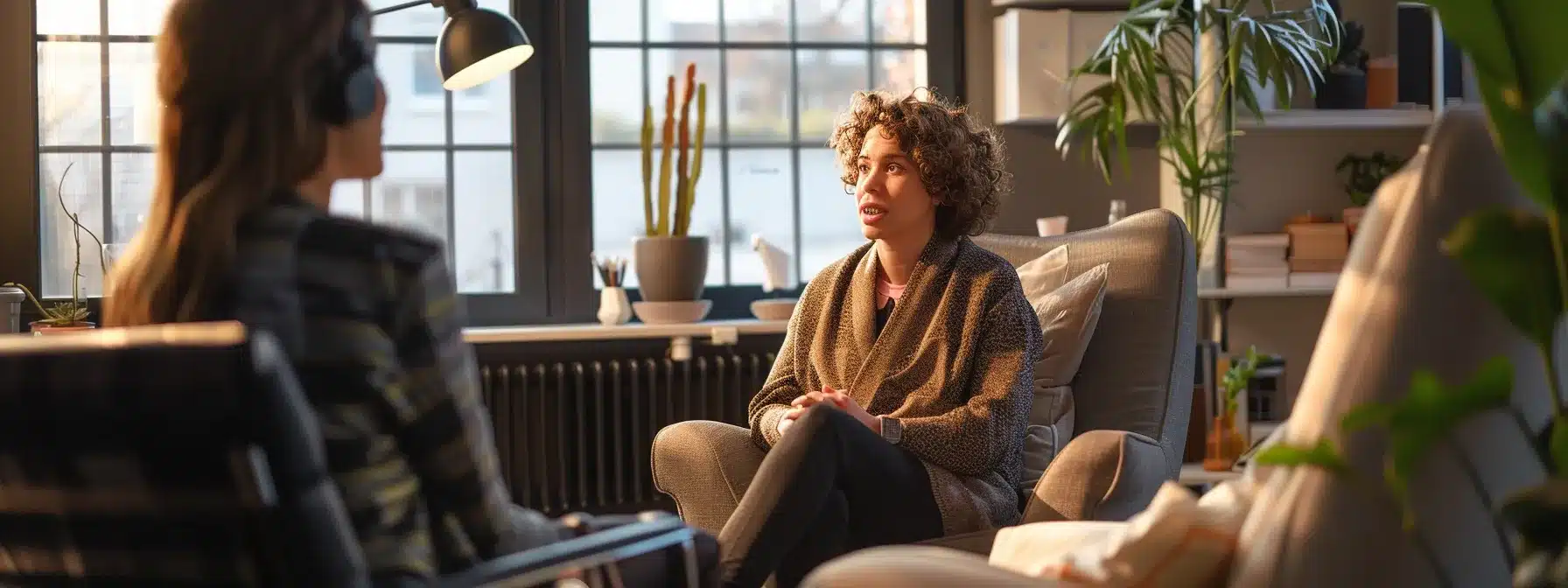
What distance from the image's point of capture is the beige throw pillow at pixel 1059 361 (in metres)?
2.71

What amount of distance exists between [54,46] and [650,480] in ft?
6.28

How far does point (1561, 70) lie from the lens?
128 cm

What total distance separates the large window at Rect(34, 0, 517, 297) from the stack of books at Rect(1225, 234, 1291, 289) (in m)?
1.95

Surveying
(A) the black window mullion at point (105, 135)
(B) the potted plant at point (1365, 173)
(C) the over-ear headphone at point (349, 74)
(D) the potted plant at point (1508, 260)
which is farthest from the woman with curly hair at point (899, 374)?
(A) the black window mullion at point (105, 135)

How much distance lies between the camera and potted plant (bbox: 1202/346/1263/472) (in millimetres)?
3541

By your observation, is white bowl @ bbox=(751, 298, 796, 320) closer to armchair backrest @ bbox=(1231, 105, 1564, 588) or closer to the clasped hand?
the clasped hand

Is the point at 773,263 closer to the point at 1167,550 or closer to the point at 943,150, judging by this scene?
the point at 943,150

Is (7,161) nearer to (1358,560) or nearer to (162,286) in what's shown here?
(162,286)

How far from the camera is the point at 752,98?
4.36 metres

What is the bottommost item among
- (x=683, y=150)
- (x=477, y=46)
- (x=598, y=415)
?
(x=598, y=415)

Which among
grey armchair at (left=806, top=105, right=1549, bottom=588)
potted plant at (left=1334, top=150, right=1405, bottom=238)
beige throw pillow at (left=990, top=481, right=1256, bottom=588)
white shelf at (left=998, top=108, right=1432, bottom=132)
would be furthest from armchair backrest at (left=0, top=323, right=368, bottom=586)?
potted plant at (left=1334, top=150, right=1405, bottom=238)

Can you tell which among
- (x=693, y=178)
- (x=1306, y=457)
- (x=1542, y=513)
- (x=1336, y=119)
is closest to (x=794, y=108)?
→ (x=693, y=178)

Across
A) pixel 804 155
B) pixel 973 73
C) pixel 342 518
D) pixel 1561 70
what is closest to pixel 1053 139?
pixel 973 73

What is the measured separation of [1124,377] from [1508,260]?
1494 millimetres
